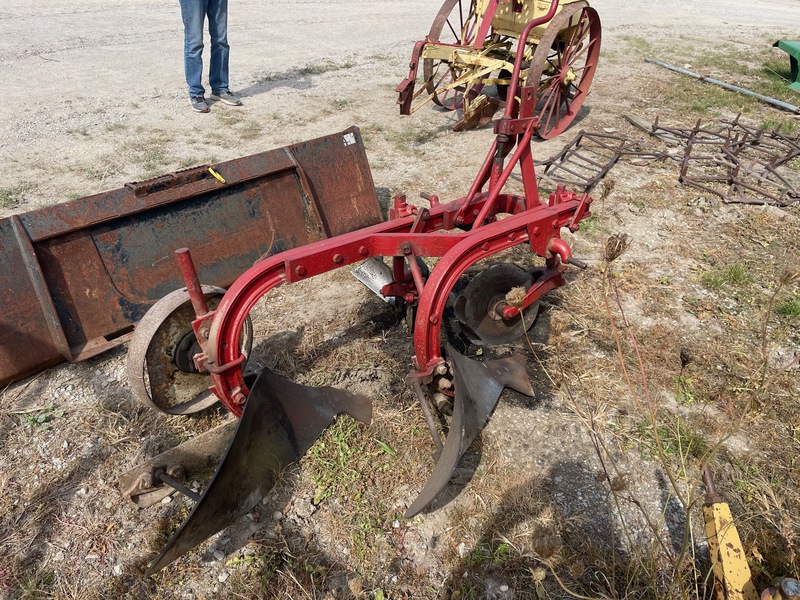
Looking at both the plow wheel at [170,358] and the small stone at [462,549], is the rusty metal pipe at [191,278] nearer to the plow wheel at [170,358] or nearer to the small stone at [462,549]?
the plow wheel at [170,358]

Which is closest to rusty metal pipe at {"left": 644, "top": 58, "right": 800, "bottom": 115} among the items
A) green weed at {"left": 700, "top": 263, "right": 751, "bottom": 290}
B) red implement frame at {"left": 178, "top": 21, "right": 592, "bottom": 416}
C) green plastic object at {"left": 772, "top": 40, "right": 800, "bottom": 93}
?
green plastic object at {"left": 772, "top": 40, "right": 800, "bottom": 93}

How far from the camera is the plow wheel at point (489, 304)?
286 cm

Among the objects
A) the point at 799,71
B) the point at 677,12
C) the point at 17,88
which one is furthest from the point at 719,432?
the point at 677,12

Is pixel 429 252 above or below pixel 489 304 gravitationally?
above

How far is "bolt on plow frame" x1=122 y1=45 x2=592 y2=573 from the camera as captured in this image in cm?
211

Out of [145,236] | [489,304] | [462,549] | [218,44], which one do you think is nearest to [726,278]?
[489,304]

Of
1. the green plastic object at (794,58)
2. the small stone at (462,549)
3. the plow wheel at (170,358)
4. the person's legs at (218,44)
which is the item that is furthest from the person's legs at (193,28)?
the green plastic object at (794,58)

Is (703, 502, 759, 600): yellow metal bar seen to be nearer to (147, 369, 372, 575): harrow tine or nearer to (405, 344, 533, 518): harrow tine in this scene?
(405, 344, 533, 518): harrow tine

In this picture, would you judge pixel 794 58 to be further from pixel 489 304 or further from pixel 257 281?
pixel 257 281

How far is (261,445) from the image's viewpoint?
2.28 m

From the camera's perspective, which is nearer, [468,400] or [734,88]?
[468,400]

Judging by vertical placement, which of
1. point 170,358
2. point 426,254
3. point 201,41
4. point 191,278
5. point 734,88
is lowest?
point 170,358

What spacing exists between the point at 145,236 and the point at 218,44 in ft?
14.7

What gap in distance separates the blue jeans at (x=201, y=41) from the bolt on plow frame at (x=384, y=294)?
4.78m
